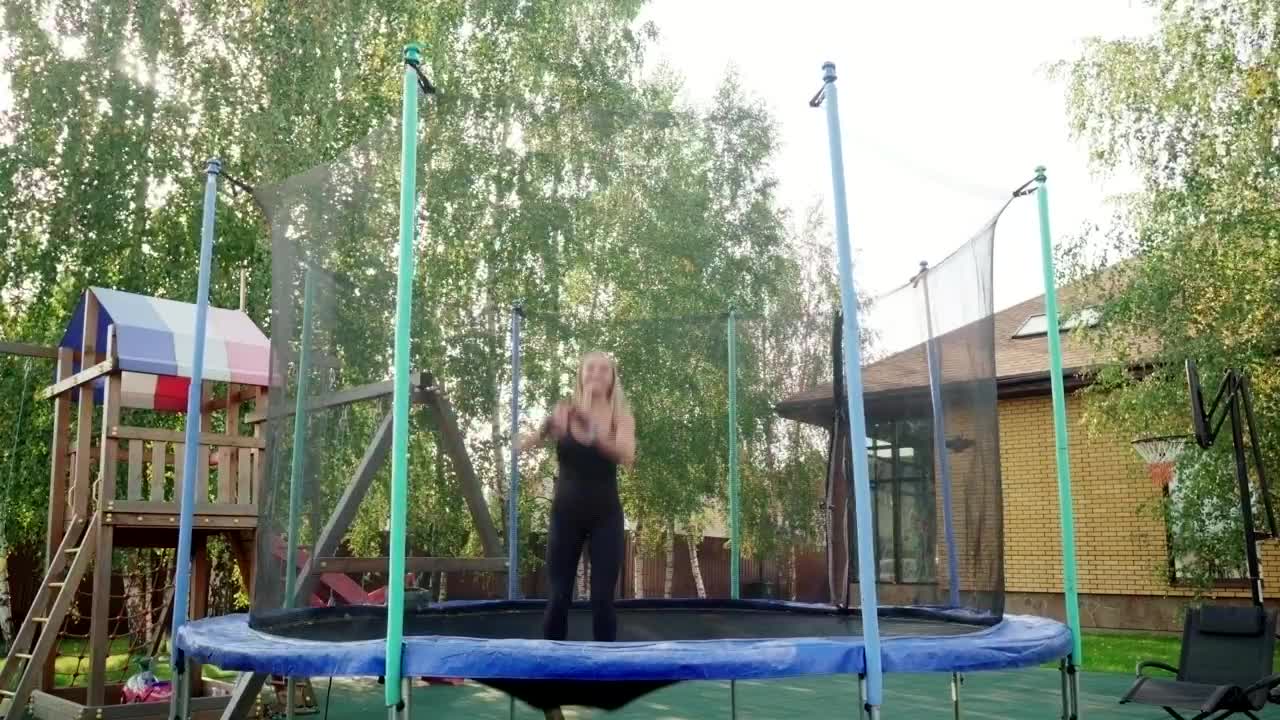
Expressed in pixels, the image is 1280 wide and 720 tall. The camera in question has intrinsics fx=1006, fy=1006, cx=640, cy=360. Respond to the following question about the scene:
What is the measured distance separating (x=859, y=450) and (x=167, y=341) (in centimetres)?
320

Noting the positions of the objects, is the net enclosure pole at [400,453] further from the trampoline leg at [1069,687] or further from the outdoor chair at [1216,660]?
the outdoor chair at [1216,660]

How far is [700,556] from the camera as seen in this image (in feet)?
16.8

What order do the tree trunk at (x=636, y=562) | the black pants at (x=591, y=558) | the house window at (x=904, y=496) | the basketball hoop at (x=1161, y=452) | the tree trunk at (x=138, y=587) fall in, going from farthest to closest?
the tree trunk at (x=138, y=587) < the basketball hoop at (x=1161, y=452) < the tree trunk at (x=636, y=562) < the house window at (x=904, y=496) < the black pants at (x=591, y=558)

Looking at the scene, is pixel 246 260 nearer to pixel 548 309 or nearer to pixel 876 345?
pixel 548 309

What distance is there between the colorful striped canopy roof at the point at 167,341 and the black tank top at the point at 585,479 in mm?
1554

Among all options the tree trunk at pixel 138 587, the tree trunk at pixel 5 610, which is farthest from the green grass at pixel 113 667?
the tree trunk at pixel 5 610

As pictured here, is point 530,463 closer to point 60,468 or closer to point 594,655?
point 60,468

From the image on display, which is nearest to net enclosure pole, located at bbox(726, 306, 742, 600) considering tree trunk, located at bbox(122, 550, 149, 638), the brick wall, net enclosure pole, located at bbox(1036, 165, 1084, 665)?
net enclosure pole, located at bbox(1036, 165, 1084, 665)

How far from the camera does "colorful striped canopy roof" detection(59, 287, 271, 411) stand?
4.04 m

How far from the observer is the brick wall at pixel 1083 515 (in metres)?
7.96

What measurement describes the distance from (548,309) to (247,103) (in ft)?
8.22

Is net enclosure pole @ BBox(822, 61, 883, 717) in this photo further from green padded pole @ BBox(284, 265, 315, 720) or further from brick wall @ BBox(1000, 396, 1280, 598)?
brick wall @ BBox(1000, 396, 1280, 598)

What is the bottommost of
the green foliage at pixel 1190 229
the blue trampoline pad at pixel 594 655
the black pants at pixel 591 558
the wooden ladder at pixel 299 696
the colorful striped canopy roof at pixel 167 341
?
the wooden ladder at pixel 299 696

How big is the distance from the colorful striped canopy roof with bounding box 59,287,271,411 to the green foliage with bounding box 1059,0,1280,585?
5.20 m
